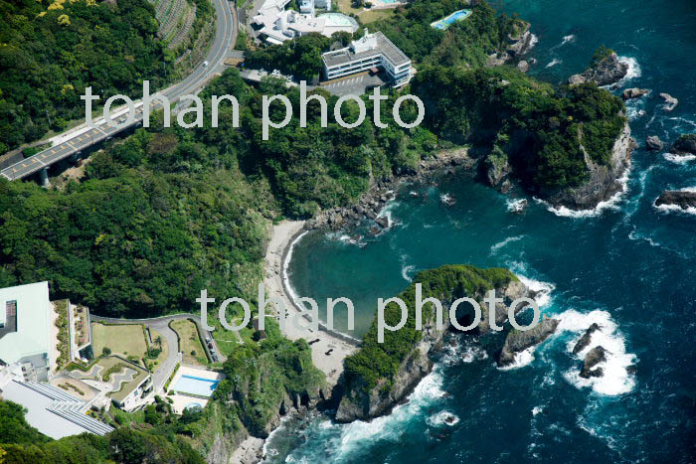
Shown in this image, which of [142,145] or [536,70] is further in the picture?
[536,70]

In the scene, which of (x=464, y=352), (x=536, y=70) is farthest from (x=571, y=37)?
(x=464, y=352)

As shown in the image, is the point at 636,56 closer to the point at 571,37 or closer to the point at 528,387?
the point at 571,37

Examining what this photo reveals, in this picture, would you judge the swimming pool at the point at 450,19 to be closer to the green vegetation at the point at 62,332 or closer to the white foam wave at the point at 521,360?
the white foam wave at the point at 521,360

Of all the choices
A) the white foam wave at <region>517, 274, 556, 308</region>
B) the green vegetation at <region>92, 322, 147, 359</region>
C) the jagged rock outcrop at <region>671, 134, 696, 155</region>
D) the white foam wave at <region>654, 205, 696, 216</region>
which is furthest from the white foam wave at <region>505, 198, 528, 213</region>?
the green vegetation at <region>92, 322, 147, 359</region>

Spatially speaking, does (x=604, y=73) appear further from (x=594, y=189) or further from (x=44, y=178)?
(x=44, y=178)

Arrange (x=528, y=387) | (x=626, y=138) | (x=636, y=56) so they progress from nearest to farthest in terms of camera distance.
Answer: (x=528, y=387) < (x=626, y=138) < (x=636, y=56)

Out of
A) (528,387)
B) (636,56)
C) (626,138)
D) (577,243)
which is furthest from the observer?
(636,56)

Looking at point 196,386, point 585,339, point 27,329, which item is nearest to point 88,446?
point 196,386

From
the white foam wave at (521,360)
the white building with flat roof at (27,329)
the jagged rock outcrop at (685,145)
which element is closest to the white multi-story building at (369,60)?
the jagged rock outcrop at (685,145)
